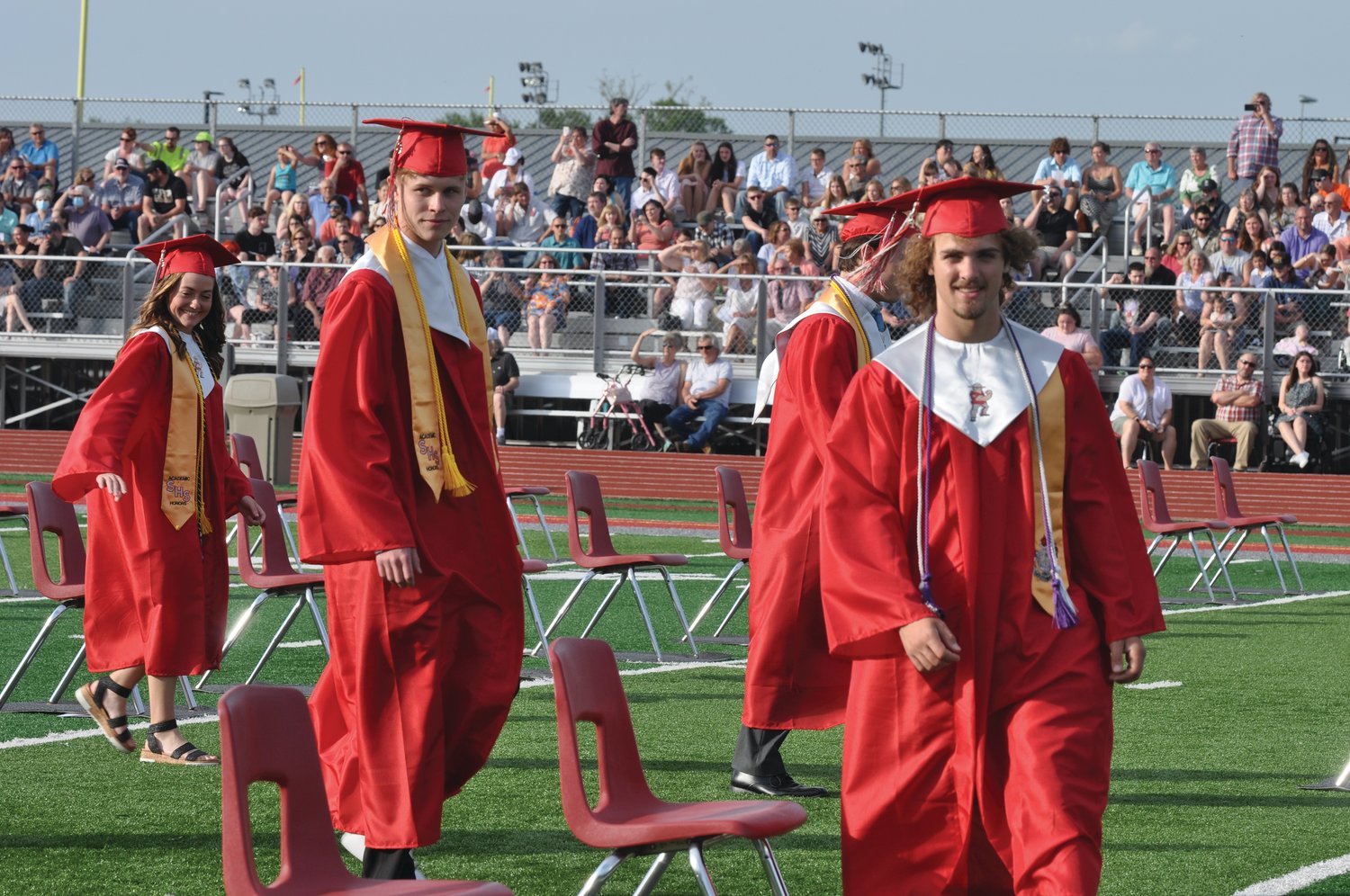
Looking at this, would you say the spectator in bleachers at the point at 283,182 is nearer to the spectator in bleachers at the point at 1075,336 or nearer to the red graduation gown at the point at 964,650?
the spectator in bleachers at the point at 1075,336

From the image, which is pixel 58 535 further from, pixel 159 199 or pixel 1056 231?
pixel 159 199

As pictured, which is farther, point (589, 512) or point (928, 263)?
point (589, 512)

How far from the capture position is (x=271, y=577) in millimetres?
8758

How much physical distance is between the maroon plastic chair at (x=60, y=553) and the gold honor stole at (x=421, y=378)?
3.11m

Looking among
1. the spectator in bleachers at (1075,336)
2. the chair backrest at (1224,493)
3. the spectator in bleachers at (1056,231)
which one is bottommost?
the chair backrest at (1224,493)

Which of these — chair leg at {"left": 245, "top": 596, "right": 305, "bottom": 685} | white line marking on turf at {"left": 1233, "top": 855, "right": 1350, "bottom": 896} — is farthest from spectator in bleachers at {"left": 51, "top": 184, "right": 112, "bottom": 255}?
white line marking on turf at {"left": 1233, "top": 855, "right": 1350, "bottom": 896}

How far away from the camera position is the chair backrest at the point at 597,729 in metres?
4.49

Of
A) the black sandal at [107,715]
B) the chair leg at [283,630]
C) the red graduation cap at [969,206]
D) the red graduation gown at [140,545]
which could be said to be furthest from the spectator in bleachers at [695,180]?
the red graduation cap at [969,206]

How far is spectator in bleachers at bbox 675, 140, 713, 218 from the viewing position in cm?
2422

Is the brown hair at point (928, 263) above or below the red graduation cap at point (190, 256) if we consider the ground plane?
below

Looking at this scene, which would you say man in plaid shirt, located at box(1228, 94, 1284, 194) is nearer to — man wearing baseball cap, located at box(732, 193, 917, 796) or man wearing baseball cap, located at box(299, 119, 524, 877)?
man wearing baseball cap, located at box(732, 193, 917, 796)

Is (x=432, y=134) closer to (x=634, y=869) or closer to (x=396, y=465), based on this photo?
(x=396, y=465)

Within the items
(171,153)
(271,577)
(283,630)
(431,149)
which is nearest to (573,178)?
(171,153)

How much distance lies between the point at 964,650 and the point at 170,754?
12.8 feet
